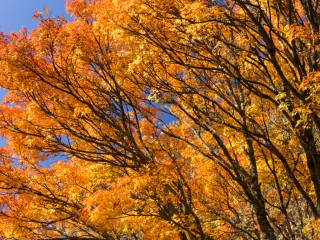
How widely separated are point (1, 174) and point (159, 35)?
563cm

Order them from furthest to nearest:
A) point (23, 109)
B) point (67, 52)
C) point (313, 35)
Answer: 1. point (23, 109)
2. point (67, 52)
3. point (313, 35)

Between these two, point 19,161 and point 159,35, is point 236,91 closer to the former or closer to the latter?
point 159,35

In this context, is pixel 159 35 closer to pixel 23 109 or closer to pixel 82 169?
pixel 23 109

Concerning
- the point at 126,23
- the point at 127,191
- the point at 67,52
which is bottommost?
the point at 127,191

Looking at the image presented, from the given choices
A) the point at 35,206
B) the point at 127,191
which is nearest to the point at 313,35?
the point at 127,191

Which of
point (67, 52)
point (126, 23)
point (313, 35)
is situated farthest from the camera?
point (67, 52)

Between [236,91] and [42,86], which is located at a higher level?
[42,86]

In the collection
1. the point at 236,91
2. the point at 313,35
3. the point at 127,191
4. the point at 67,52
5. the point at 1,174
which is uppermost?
the point at 67,52

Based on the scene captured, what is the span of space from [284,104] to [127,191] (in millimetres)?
3985

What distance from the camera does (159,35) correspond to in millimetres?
7535

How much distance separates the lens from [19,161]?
31.8 feet

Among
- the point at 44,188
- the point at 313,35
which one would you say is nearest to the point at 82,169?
the point at 44,188

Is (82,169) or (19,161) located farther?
(82,169)

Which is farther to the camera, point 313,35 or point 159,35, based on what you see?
point 159,35
